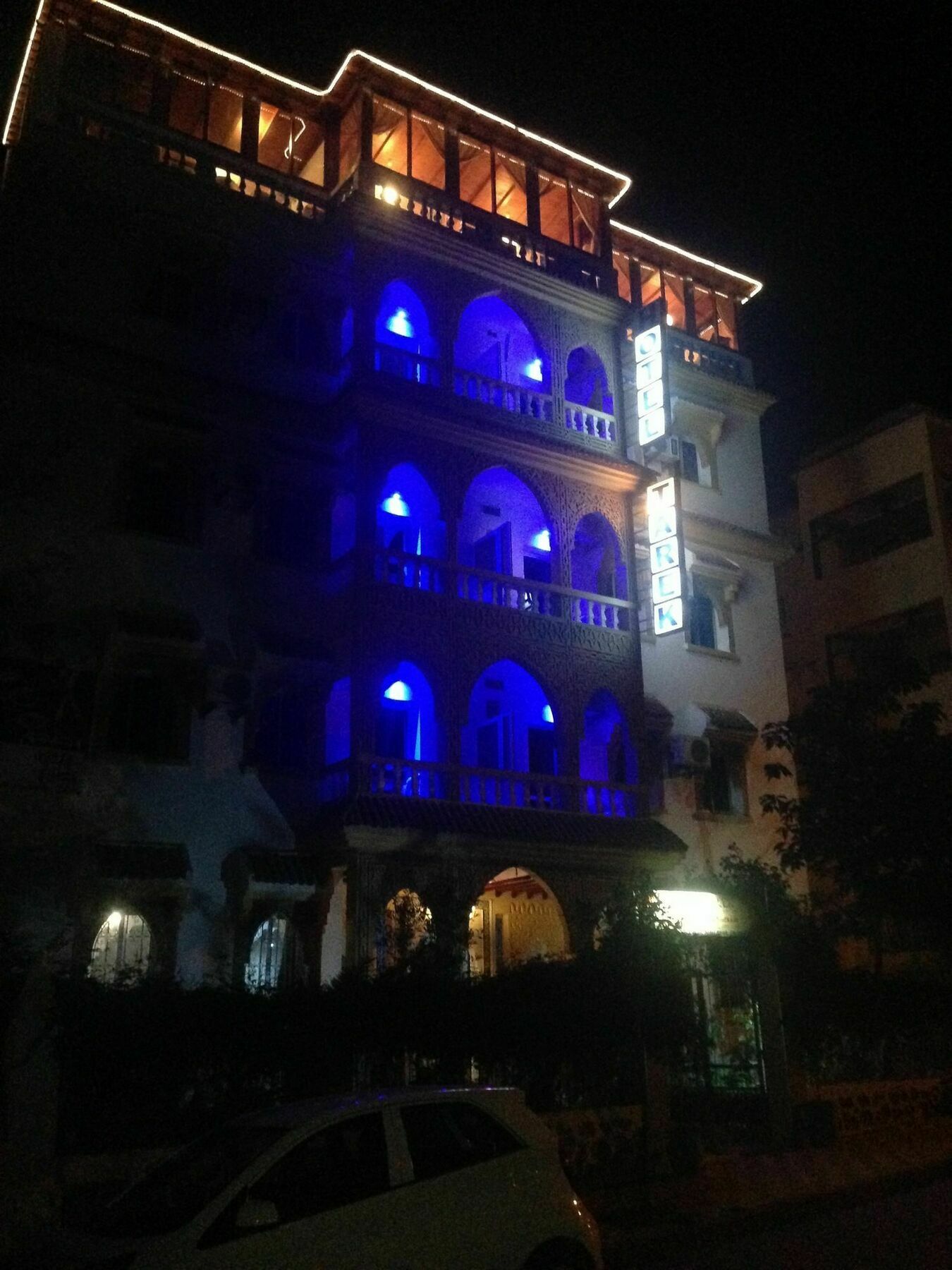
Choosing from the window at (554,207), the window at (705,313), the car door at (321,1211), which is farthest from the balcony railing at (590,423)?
the car door at (321,1211)

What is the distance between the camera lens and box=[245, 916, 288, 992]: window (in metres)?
16.9

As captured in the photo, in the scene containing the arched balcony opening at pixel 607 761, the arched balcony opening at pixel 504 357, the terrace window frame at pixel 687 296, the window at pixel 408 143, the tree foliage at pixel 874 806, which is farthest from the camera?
the terrace window frame at pixel 687 296

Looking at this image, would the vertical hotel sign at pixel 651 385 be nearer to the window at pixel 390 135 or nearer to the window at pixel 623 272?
the window at pixel 623 272

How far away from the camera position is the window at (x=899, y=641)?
2628 cm

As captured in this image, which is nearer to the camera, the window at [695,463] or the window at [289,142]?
the window at [289,142]

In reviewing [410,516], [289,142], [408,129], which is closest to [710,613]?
[410,516]

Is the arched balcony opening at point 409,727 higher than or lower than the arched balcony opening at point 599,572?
lower

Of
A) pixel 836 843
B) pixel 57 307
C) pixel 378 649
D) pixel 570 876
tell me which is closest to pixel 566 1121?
pixel 570 876

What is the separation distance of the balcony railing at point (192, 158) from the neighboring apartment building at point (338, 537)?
0.08 m

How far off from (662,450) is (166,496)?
9.92m

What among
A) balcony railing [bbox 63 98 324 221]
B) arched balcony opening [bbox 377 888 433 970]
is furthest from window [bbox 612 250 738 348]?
arched balcony opening [bbox 377 888 433 970]

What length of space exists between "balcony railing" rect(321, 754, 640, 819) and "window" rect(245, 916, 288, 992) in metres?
2.17

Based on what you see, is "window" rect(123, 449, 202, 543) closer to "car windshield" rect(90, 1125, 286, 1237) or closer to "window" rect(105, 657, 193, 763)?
"window" rect(105, 657, 193, 763)

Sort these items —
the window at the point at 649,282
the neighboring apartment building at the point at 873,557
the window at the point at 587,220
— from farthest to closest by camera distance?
the neighboring apartment building at the point at 873,557
the window at the point at 649,282
the window at the point at 587,220
